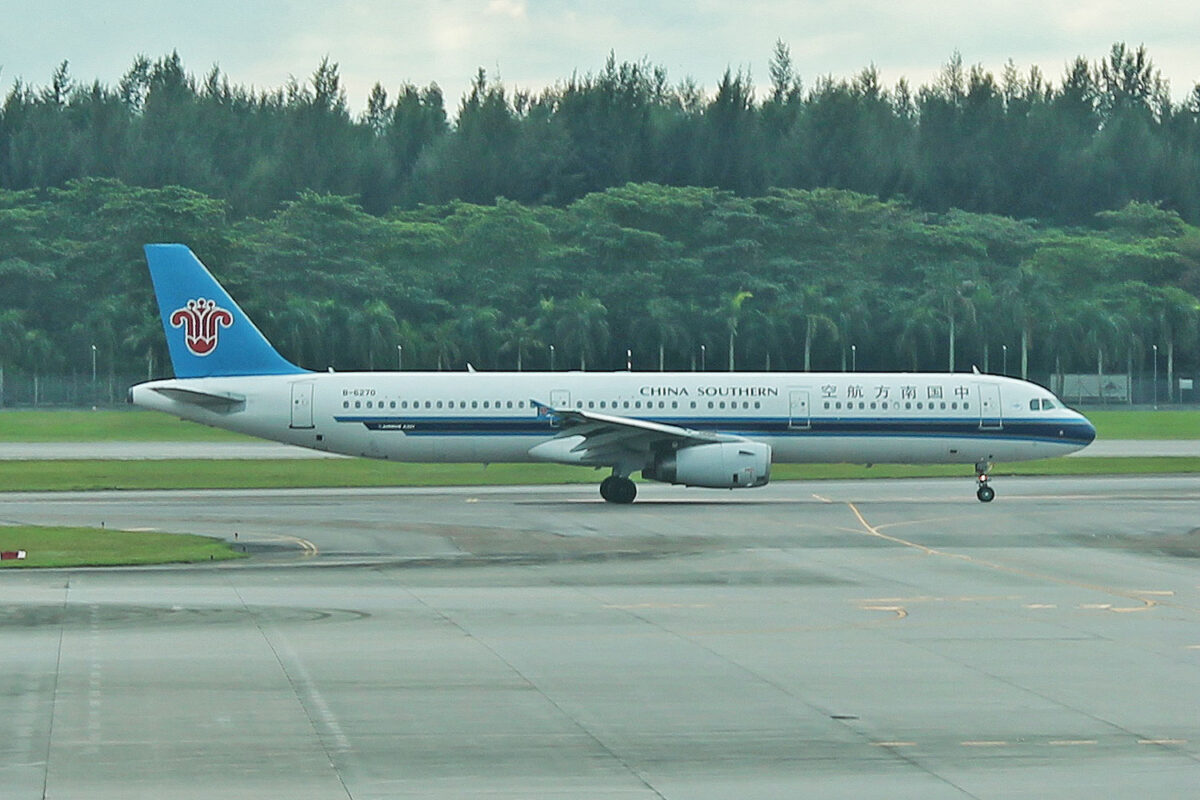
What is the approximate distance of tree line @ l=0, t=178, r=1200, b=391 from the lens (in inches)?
4648

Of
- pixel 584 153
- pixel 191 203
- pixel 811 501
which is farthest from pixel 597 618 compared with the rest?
pixel 584 153

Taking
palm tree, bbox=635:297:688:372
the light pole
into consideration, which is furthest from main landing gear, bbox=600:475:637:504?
palm tree, bbox=635:297:688:372

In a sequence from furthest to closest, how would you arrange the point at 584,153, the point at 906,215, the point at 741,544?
the point at 584,153 → the point at 906,215 → the point at 741,544

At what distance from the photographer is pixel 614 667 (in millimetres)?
17844

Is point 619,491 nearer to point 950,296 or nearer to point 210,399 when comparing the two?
point 210,399

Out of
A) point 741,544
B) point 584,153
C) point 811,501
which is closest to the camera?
point 741,544

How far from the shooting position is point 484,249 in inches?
4978

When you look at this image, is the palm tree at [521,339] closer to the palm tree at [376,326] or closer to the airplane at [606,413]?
the palm tree at [376,326]

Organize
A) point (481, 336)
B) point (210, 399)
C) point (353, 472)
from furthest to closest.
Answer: point (481, 336)
point (353, 472)
point (210, 399)

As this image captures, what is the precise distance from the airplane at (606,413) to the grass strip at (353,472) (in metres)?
4.68

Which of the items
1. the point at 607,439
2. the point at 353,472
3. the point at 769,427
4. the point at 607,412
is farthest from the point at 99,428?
the point at 769,427

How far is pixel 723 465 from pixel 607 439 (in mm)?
3014

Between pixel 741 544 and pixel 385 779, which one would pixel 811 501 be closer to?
pixel 741 544

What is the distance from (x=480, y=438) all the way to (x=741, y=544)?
13358mm
